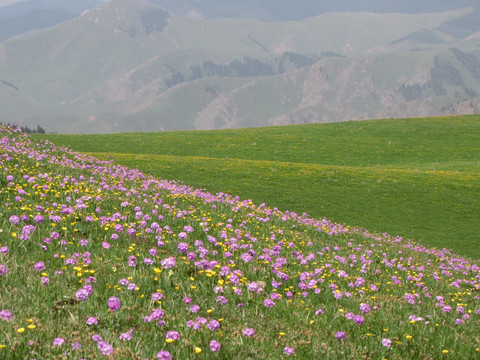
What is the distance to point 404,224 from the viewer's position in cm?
2752

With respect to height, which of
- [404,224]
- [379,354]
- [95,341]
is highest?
[95,341]

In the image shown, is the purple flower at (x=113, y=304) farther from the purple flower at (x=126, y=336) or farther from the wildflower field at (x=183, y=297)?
the purple flower at (x=126, y=336)

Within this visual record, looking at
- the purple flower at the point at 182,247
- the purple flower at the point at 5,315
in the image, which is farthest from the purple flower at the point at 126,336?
the purple flower at the point at 182,247

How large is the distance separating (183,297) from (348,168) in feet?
113

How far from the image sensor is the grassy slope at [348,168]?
28.7 metres

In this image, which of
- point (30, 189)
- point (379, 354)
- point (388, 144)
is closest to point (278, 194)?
point (30, 189)

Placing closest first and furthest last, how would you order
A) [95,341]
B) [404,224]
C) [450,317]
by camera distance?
1. [95,341]
2. [450,317]
3. [404,224]

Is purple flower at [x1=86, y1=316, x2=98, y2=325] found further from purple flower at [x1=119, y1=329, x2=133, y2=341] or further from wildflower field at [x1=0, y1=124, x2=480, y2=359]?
purple flower at [x1=119, y1=329, x2=133, y2=341]

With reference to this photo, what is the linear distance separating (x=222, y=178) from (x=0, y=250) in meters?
27.1

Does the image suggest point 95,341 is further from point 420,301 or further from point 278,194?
point 278,194

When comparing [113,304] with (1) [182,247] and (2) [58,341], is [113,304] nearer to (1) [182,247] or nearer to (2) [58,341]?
(2) [58,341]

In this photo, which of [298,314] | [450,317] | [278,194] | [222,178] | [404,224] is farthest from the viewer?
[222,178]

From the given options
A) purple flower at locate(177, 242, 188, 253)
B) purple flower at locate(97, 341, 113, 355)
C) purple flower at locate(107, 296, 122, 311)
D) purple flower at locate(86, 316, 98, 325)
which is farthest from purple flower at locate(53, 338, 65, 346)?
purple flower at locate(177, 242, 188, 253)

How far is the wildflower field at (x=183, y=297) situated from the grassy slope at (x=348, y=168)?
16.5 meters
